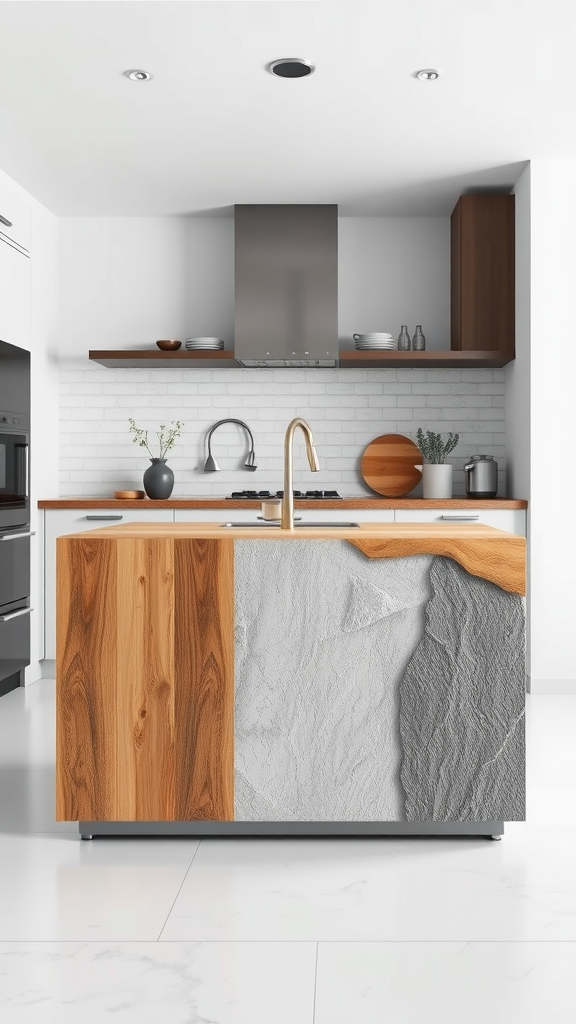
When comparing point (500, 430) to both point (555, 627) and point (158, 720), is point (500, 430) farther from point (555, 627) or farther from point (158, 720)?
point (158, 720)

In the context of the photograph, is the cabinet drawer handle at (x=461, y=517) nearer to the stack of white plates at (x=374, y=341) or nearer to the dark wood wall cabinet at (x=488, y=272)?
the dark wood wall cabinet at (x=488, y=272)

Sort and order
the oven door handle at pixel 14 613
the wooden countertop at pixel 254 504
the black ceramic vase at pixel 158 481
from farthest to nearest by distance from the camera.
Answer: the black ceramic vase at pixel 158 481 → the wooden countertop at pixel 254 504 → the oven door handle at pixel 14 613

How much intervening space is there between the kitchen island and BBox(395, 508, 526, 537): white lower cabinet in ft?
7.56

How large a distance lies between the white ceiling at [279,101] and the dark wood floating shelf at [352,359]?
2.98 feet

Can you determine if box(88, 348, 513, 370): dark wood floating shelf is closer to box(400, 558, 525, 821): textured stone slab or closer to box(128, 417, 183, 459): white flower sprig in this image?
box(128, 417, 183, 459): white flower sprig

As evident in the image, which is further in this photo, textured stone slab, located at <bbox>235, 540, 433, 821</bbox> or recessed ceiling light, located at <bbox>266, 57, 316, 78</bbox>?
recessed ceiling light, located at <bbox>266, 57, 316, 78</bbox>

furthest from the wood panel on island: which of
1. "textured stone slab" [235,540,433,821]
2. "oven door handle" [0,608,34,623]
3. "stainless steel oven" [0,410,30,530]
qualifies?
"textured stone slab" [235,540,433,821]

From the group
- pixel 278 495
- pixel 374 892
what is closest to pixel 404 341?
pixel 278 495

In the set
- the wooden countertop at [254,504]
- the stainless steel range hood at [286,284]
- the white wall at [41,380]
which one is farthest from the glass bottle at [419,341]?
the white wall at [41,380]

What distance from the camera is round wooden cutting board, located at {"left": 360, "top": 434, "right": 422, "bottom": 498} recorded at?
5641 mm

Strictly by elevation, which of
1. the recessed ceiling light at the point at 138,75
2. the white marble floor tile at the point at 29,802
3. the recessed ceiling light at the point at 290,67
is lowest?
Answer: the white marble floor tile at the point at 29,802

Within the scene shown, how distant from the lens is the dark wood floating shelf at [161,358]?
5.35 metres

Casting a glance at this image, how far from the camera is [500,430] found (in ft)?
18.5

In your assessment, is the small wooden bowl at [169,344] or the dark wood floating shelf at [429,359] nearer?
the dark wood floating shelf at [429,359]
